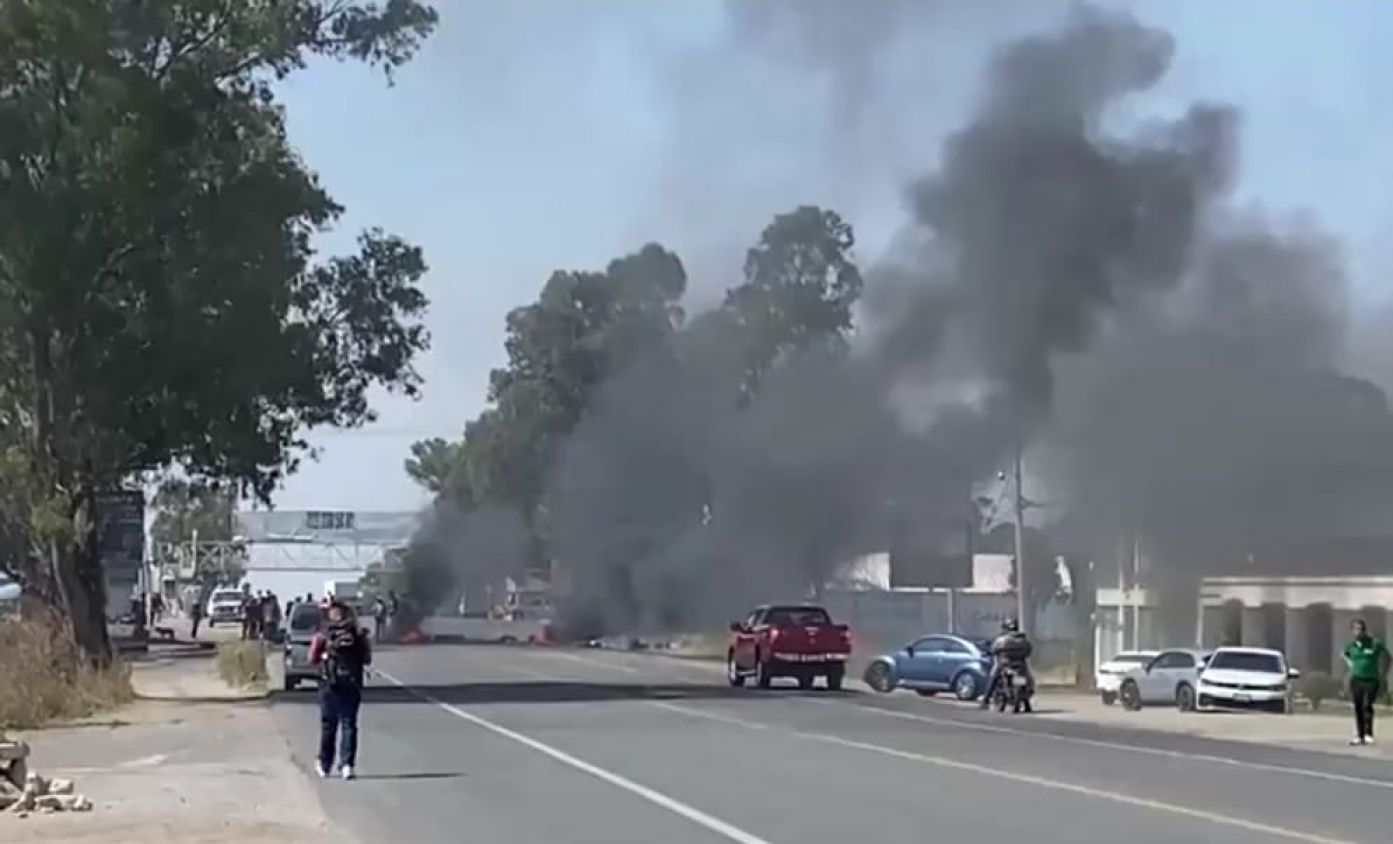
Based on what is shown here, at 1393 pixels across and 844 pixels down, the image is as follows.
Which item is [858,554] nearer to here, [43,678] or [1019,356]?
[1019,356]

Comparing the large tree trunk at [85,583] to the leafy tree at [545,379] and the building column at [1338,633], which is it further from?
the leafy tree at [545,379]

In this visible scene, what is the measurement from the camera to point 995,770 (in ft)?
88.3

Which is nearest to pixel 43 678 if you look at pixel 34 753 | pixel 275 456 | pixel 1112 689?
pixel 34 753

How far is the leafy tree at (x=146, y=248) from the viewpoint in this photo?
45344 mm

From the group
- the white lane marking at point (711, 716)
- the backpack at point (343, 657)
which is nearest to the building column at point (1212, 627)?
the white lane marking at point (711, 716)

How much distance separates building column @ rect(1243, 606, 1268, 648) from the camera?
209 feet

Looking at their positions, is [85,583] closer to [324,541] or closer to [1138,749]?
[1138,749]

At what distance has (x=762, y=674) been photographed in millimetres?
54094

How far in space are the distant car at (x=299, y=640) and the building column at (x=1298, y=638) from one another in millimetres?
24719

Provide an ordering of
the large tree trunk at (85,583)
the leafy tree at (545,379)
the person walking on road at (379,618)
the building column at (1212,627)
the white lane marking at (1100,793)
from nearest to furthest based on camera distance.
A: the white lane marking at (1100,793)
the large tree trunk at (85,583)
the building column at (1212,627)
the person walking on road at (379,618)
the leafy tree at (545,379)

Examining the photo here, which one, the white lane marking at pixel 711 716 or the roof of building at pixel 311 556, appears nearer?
the white lane marking at pixel 711 716

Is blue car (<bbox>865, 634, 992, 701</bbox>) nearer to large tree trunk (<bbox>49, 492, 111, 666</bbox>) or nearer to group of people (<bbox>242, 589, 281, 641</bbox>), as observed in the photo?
large tree trunk (<bbox>49, 492, 111, 666</bbox>)

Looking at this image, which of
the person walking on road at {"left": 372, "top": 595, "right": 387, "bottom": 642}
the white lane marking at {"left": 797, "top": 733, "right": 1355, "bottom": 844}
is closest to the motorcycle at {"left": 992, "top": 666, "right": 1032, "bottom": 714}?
the white lane marking at {"left": 797, "top": 733, "right": 1355, "bottom": 844}

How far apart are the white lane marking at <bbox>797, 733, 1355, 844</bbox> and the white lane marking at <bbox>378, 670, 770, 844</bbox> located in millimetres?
3753
